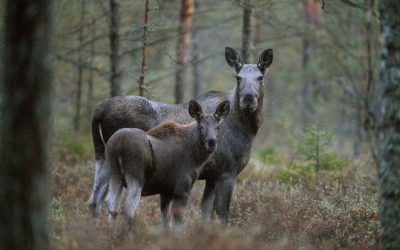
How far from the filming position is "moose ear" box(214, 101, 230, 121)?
10422mm

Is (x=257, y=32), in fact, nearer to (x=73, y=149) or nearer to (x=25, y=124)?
(x=73, y=149)

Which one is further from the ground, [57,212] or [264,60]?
[264,60]

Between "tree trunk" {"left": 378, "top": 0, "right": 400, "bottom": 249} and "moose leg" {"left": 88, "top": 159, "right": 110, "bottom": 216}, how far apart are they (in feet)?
16.7

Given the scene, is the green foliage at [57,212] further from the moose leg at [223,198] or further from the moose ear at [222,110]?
the moose ear at [222,110]

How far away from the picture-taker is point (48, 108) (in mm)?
6148

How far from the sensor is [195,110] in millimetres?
10266

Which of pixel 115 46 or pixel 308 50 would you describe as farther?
pixel 308 50

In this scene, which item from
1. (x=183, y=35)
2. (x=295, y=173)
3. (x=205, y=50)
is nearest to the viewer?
(x=295, y=173)

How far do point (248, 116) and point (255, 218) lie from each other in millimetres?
1905

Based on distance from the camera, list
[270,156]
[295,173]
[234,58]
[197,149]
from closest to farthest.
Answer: [197,149]
[234,58]
[295,173]
[270,156]

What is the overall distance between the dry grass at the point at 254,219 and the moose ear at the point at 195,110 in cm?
163

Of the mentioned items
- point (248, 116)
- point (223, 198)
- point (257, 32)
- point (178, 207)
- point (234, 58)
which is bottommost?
point (223, 198)

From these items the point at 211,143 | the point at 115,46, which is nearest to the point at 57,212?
the point at 211,143

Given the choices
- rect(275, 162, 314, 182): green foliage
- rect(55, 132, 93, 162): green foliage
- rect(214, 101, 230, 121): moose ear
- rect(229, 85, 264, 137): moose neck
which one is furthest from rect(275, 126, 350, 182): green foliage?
rect(214, 101, 230, 121): moose ear
